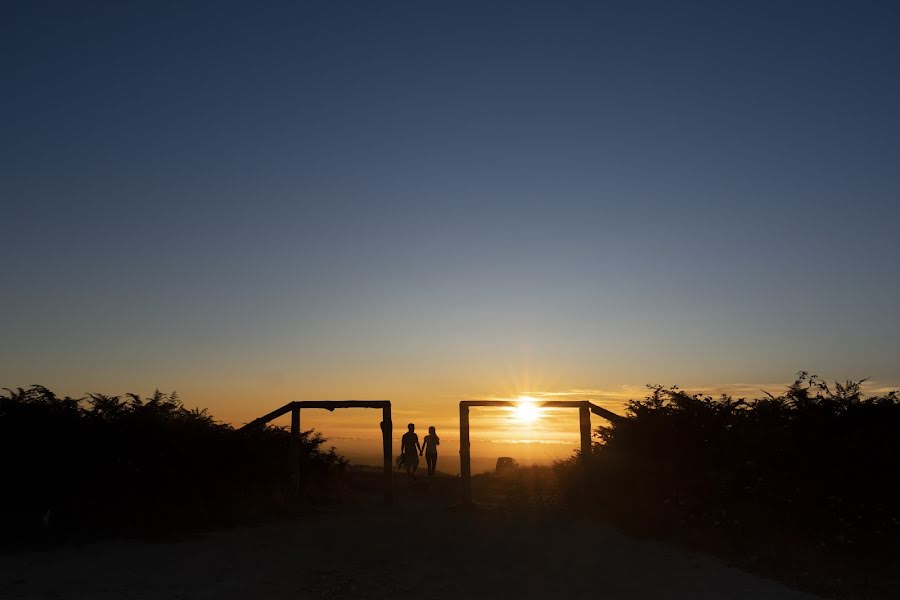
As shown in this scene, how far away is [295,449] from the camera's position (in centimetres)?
1803

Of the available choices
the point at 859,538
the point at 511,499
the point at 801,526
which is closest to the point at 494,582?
the point at 801,526

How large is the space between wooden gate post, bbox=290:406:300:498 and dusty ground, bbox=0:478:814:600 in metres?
2.66

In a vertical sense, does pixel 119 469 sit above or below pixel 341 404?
below

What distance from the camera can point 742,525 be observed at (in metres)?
12.4

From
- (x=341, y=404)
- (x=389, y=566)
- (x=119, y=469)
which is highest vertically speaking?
(x=341, y=404)

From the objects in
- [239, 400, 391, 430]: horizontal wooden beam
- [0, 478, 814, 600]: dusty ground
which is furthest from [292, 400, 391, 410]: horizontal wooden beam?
[0, 478, 814, 600]: dusty ground

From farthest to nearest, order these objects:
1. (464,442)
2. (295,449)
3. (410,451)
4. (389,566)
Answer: (410,451)
(295,449)
(464,442)
(389,566)

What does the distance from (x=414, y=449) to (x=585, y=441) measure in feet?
25.9

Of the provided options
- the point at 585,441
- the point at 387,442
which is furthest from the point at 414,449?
the point at 585,441

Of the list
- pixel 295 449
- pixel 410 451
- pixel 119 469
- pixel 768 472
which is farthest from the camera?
pixel 410 451

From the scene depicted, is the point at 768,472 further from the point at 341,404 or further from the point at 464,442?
the point at 341,404

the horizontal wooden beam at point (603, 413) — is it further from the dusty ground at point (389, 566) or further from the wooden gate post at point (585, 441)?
the dusty ground at point (389, 566)

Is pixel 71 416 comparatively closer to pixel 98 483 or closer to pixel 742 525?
pixel 98 483

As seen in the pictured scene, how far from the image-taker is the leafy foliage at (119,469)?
14.1 m
